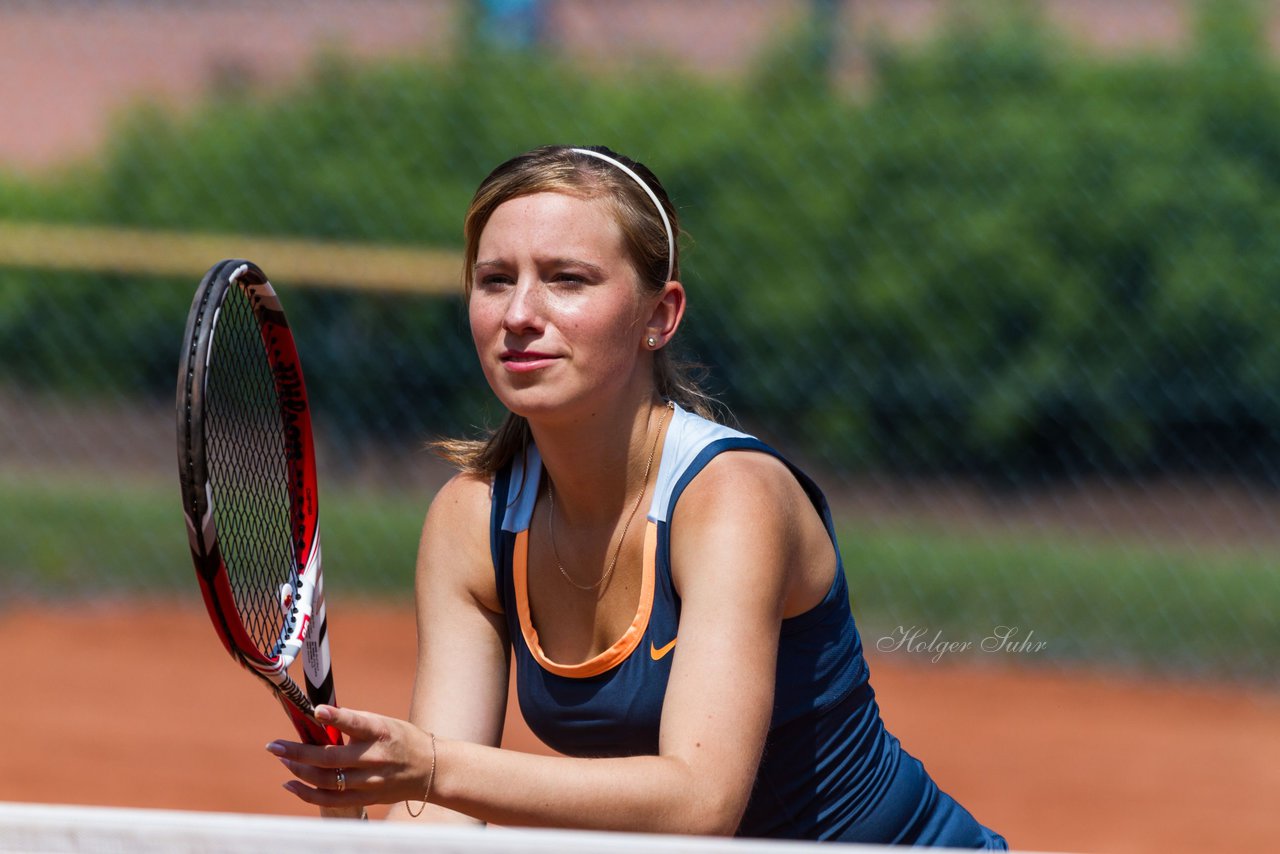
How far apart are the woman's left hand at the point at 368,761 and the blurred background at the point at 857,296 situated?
4452 mm

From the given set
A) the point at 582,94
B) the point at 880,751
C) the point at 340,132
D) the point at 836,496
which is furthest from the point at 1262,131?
the point at 880,751

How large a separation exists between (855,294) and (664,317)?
465cm

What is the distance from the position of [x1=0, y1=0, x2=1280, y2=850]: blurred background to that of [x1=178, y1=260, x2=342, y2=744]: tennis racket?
13.2 ft

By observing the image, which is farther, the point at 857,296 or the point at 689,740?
the point at 857,296

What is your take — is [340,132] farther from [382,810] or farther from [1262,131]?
[1262,131]

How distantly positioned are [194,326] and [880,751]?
1.05 m

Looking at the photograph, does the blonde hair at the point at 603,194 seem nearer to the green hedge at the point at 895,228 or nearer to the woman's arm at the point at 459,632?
the woman's arm at the point at 459,632

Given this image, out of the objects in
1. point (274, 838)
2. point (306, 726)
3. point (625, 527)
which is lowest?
point (274, 838)

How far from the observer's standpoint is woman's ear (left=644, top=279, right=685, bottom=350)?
204cm

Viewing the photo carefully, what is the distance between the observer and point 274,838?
1.42 metres

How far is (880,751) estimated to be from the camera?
209 centimetres

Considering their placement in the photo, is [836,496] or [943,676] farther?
[836,496]

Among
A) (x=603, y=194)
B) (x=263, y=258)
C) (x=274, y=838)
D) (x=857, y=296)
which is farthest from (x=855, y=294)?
(x=274, y=838)

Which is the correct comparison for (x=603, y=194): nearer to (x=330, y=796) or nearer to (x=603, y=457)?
(x=603, y=457)
